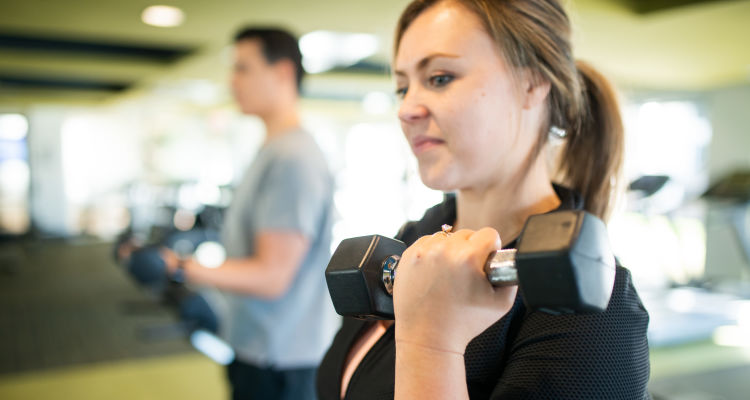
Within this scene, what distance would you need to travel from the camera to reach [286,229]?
1.52 metres

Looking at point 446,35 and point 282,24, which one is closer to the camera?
point 446,35

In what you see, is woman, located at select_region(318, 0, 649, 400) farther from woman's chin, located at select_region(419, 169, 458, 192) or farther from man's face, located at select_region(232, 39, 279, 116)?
man's face, located at select_region(232, 39, 279, 116)

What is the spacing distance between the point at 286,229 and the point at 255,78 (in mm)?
466

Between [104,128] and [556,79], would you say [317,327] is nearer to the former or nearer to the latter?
[556,79]

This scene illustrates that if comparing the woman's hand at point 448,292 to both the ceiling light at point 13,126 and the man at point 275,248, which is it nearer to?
the man at point 275,248

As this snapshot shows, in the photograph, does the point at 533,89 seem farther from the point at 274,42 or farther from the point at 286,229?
the point at 274,42

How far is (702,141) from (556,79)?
364 inches

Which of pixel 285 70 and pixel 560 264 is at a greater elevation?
pixel 285 70

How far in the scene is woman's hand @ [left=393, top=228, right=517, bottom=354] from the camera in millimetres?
564

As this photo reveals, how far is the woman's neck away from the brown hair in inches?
2.0

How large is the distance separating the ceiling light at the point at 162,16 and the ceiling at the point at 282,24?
89mm

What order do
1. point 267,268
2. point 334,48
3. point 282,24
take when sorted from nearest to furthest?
point 267,268 < point 282,24 < point 334,48

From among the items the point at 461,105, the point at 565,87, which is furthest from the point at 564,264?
the point at 565,87

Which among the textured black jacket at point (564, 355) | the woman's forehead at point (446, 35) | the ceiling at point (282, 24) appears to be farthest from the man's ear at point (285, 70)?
the ceiling at point (282, 24)
